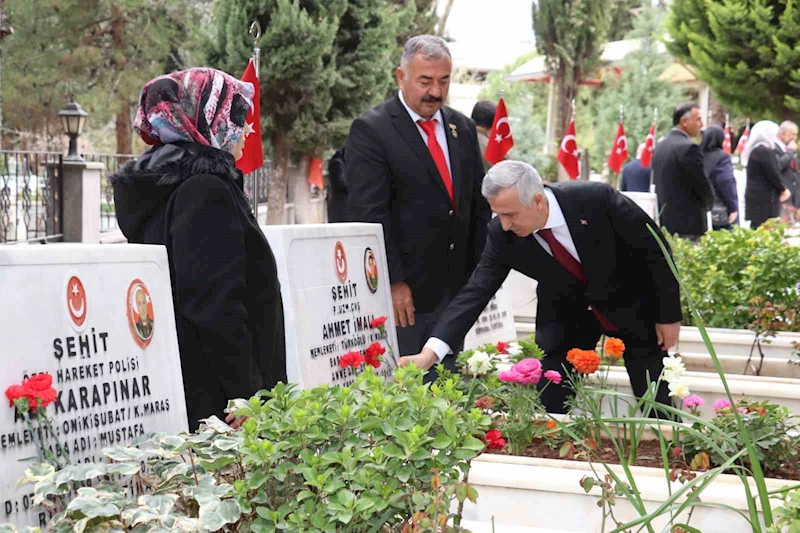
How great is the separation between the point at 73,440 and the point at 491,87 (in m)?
46.8

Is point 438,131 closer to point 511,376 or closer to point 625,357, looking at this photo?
point 625,357

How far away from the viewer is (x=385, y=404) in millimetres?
2180

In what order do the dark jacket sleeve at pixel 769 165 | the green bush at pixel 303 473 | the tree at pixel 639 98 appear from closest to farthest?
the green bush at pixel 303 473 → the dark jacket sleeve at pixel 769 165 → the tree at pixel 639 98

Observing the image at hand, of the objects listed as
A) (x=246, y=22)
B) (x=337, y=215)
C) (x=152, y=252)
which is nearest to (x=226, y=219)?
(x=152, y=252)

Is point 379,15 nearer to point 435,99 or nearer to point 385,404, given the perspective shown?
point 435,99

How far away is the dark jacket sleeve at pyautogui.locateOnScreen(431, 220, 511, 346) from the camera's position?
13.2ft

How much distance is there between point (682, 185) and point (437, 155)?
18.1ft

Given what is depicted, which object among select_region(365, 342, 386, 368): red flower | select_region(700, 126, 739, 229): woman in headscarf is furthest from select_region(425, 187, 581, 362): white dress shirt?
select_region(700, 126, 739, 229): woman in headscarf

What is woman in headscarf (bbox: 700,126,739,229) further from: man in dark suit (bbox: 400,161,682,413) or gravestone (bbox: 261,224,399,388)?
gravestone (bbox: 261,224,399,388)

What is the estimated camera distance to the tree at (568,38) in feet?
97.4

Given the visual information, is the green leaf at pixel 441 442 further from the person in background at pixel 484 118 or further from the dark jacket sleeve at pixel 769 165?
the dark jacket sleeve at pixel 769 165

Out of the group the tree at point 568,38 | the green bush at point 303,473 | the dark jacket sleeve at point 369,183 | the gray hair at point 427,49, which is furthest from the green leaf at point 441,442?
the tree at point 568,38

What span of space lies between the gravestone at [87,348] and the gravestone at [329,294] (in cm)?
85

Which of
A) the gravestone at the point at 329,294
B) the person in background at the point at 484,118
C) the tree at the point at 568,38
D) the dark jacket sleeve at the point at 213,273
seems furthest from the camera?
the tree at the point at 568,38
